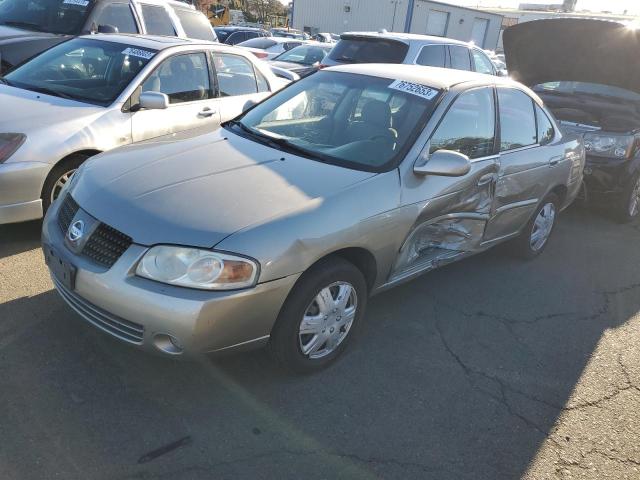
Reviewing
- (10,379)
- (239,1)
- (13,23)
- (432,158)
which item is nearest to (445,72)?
(432,158)

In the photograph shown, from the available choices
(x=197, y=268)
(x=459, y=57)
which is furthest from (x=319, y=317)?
(x=459, y=57)

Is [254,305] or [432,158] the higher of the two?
[432,158]

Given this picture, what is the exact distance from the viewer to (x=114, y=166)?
309 centimetres

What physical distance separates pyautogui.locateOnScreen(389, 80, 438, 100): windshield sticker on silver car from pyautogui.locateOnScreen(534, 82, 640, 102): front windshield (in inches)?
175

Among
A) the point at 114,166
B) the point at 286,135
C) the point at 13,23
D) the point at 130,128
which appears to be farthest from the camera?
the point at 13,23

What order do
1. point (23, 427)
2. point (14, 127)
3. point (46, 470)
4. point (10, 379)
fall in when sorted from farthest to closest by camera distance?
point (14, 127) < point (10, 379) < point (23, 427) < point (46, 470)

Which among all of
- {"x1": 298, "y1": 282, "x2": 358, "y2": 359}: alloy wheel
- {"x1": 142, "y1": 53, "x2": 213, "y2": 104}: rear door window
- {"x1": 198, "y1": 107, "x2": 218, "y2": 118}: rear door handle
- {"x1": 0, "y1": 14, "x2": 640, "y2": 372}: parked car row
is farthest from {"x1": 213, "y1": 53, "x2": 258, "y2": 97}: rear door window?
{"x1": 298, "y1": 282, "x2": 358, "y2": 359}: alloy wheel

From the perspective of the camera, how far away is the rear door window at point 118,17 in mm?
7094

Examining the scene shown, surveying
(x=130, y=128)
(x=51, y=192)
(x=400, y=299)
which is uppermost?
(x=130, y=128)

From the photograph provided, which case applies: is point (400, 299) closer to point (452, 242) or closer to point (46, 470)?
point (452, 242)

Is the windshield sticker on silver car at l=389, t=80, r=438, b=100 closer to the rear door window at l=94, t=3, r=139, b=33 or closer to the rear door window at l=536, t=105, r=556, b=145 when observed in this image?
the rear door window at l=536, t=105, r=556, b=145

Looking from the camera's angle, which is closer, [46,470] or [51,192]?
[46,470]

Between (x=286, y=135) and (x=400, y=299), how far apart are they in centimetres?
147

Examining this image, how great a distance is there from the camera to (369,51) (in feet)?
27.2
